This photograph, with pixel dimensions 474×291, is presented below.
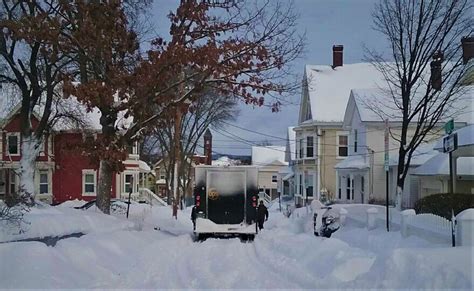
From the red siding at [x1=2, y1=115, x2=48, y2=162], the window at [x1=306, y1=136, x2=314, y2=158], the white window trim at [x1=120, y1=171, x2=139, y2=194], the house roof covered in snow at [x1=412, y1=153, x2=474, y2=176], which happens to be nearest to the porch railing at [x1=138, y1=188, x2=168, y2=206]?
the white window trim at [x1=120, y1=171, x2=139, y2=194]

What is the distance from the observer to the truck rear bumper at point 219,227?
78.1 feet

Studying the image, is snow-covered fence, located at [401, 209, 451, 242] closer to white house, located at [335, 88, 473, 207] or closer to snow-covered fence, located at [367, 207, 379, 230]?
snow-covered fence, located at [367, 207, 379, 230]

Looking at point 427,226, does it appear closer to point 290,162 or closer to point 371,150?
point 371,150

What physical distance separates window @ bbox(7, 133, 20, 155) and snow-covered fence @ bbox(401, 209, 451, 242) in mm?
37326

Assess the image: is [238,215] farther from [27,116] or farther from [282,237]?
[27,116]

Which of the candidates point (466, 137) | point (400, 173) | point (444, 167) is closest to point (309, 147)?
point (444, 167)

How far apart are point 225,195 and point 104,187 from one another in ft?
15.3

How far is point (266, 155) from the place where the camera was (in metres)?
102

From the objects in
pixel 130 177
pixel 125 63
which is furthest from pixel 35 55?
pixel 130 177

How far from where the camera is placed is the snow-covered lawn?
1019cm

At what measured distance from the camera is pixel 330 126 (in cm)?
5066

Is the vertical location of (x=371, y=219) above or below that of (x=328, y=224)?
above

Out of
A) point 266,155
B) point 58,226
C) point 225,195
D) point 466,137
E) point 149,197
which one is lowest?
point 149,197

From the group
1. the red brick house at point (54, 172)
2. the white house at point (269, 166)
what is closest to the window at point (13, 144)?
the red brick house at point (54, 172)
